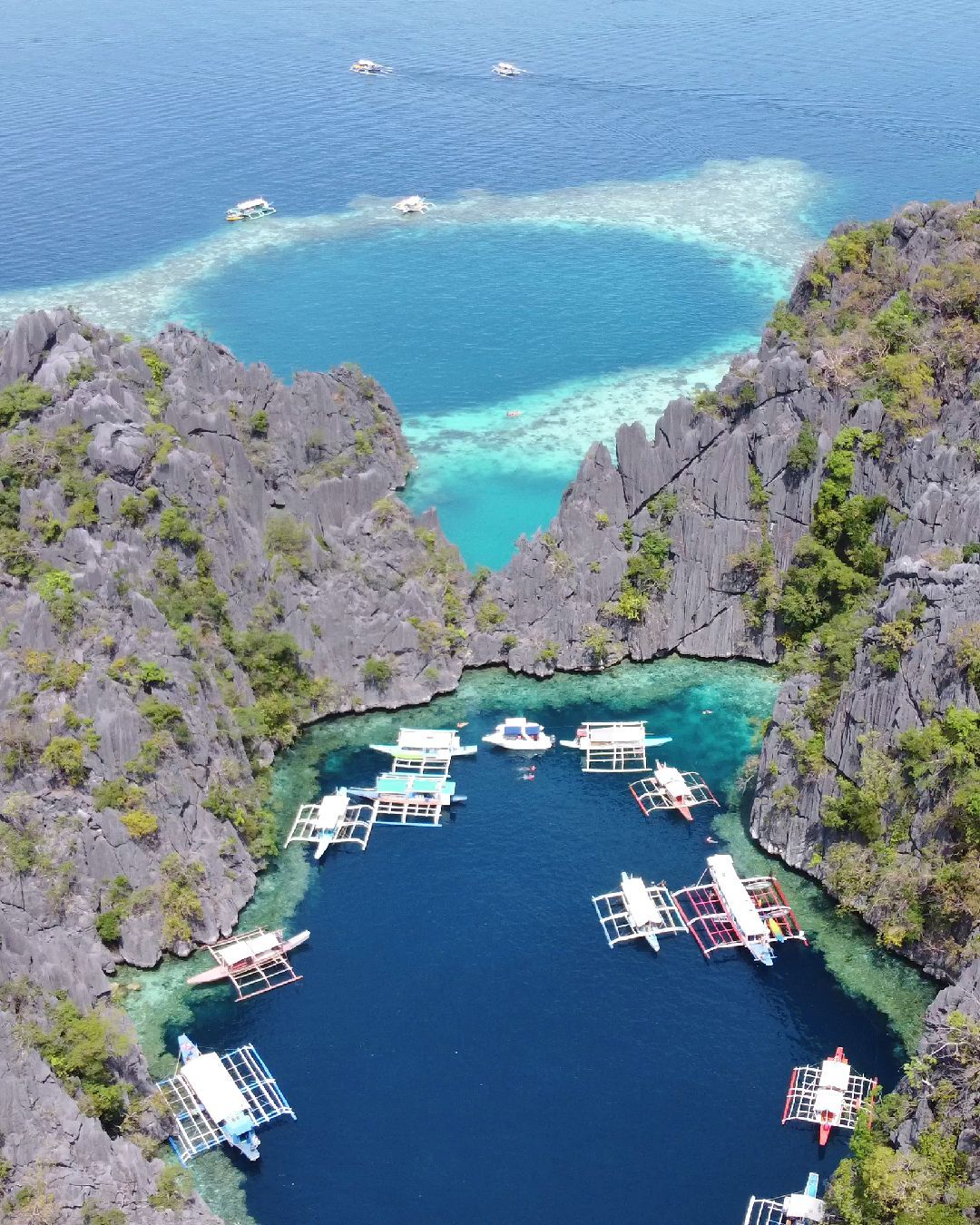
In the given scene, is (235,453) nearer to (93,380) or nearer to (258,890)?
(93,380)

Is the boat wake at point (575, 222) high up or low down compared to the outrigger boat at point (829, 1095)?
A: up

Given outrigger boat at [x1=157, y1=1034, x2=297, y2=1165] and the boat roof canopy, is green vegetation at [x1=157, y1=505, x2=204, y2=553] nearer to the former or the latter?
outrigger boat at [x1=157, y1=1034, x2=297, y2=1165]

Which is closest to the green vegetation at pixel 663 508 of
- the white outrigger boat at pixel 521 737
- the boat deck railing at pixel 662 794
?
the white outrigger boat at pixel 521 737

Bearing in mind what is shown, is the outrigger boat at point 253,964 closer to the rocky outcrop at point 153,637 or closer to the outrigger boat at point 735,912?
the rocky outcrop at point 153,637

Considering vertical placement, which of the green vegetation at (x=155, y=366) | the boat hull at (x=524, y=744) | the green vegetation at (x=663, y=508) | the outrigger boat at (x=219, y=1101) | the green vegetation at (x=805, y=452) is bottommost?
the outrigger boat at (x=219, y=1101)

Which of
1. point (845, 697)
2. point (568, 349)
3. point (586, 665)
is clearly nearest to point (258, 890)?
point (586, 665)

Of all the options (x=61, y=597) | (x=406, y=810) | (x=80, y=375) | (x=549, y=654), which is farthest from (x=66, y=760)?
(x=549, y=654)
